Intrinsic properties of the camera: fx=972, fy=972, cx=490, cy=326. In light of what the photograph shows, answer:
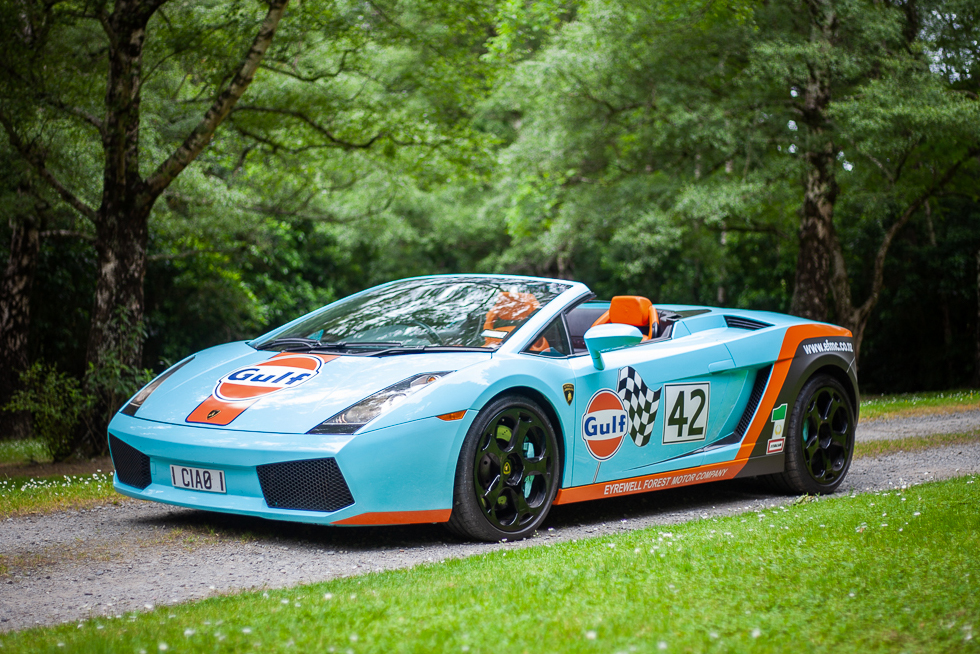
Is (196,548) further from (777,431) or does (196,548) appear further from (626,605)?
(777,431)

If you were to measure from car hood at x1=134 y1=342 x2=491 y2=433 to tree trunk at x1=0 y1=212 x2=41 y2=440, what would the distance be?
9.38m

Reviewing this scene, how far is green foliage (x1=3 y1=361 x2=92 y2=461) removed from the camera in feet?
29.0

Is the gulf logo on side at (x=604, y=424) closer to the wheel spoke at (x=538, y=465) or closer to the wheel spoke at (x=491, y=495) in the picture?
the wheel spoke at (x=538, y=465)

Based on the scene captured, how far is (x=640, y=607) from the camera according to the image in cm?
341

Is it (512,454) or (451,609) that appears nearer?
(451,609)

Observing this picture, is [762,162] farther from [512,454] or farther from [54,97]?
[512,454]

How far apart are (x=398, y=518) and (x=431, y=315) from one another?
1.40 metres

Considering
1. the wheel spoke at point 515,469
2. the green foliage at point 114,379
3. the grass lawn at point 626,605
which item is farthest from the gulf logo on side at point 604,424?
the green foliage at point 114,379

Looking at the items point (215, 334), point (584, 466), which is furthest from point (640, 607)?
point (215, 334)

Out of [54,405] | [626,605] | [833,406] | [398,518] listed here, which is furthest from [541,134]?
[626,605]

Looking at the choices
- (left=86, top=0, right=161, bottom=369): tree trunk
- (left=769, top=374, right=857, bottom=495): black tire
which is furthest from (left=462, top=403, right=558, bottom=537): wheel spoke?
(left=86, top=0, right=161, bottom=369): tree trunk

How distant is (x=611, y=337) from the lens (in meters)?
5.16

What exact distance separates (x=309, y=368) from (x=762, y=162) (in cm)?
1249

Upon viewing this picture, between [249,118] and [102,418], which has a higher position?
[249,118]
